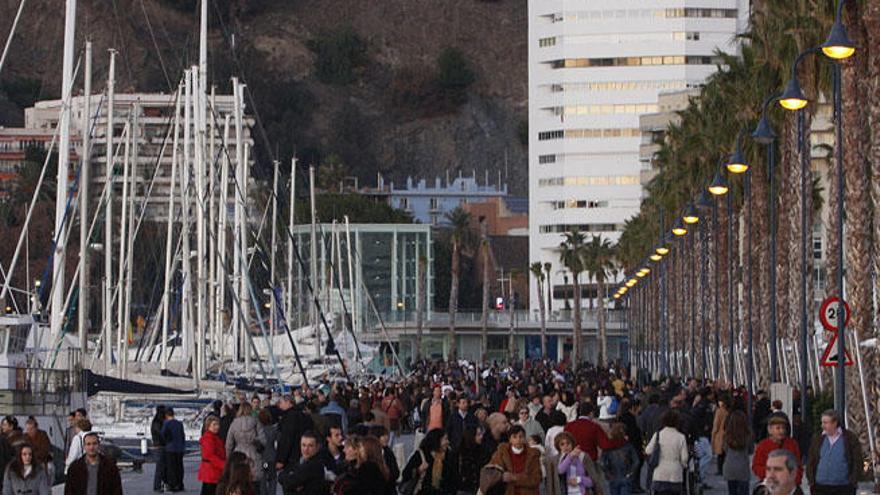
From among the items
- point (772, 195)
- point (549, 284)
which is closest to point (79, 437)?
point (772, 195)

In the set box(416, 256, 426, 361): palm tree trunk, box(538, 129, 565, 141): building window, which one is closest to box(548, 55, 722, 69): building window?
box(538, 129, 565, 141): building window

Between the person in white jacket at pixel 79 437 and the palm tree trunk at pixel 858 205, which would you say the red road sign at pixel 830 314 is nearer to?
the palm tree trunk at pixel 858 205

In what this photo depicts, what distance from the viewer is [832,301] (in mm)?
28516

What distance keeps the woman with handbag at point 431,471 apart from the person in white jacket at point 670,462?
3237mm

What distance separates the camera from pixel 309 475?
20.3 metres

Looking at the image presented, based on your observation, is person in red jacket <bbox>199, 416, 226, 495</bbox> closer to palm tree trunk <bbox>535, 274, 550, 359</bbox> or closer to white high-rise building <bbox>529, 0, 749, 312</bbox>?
palm tree trunk <bbox>535, 274, 550, 359</bbox>

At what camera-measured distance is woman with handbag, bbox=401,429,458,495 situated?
22.8 metres

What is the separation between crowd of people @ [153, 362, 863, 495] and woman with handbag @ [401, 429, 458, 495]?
10 mm

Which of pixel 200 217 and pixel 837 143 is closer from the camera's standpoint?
pixel 837 143

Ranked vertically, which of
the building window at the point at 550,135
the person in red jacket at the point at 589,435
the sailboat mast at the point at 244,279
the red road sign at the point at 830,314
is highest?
the building window at the point at 550,135

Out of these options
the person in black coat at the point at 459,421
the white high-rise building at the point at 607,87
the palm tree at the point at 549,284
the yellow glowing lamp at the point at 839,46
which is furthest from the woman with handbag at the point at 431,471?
the white high-rise building at the point at 607,87

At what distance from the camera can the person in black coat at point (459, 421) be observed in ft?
92.7

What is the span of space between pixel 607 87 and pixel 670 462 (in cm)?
16160

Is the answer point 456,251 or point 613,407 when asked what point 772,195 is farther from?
point 456,251
